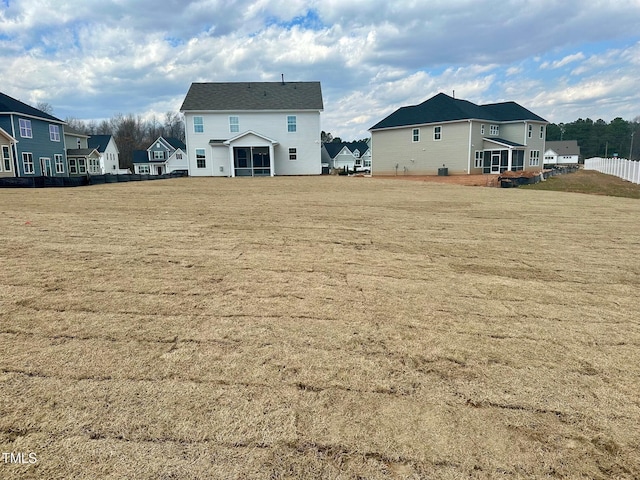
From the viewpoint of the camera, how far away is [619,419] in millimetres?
2242

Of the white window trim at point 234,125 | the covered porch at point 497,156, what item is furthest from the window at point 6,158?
the covered porch at point 497,156

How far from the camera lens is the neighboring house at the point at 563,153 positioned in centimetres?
9462

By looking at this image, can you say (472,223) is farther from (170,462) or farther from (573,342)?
(170,462)

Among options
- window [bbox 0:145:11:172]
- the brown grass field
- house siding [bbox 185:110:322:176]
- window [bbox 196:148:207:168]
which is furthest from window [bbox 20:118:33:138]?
the brown grass field

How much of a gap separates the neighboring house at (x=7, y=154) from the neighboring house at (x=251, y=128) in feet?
40.4

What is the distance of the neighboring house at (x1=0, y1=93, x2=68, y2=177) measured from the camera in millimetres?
30531

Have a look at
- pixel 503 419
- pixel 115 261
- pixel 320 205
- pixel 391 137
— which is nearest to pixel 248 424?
pixel 503 419

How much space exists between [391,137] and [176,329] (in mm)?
38598

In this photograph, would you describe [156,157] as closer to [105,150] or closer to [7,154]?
[105,150]

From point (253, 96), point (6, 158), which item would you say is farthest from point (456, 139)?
point (6, 158)

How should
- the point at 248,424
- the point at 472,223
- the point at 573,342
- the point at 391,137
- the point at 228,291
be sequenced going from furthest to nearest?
the point at 391,137 → the point at 472,223 → the point at 228,291 → the point at 573,342 → the point at 248,424

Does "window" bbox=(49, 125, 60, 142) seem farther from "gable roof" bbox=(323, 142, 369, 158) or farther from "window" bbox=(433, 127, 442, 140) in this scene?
"gable roof" bbox=(323, 142, 369, 158)

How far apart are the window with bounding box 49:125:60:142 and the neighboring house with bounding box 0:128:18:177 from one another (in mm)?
6796

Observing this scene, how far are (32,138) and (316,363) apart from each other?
128ft
